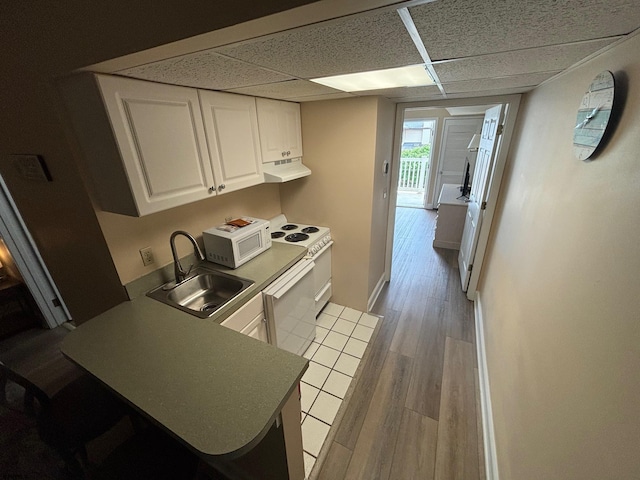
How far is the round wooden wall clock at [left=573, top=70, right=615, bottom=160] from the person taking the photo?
2.87 feet

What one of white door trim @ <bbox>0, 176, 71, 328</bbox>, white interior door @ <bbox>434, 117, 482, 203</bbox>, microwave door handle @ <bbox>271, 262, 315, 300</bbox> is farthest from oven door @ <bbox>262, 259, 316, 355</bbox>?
white interior door @ <bbox>434, 117, 482, 203</bbox>

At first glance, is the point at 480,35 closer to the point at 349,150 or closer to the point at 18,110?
the point at 349,150

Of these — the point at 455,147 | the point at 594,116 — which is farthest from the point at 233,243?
the point at 455,147

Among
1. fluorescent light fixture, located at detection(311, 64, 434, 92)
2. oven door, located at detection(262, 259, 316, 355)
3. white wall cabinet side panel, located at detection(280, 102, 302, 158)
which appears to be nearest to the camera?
fluorescent light fixture, located at detection(311, 64, 434, 92)

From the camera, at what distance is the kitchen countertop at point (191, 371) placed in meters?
0.84

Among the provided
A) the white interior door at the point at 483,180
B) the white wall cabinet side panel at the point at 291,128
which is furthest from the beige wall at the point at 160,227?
the white interior door at the point at 483,180

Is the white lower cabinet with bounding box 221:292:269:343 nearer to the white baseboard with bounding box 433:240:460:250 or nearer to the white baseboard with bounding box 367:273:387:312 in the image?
the white baseboard with bounding box 367:273:387:312

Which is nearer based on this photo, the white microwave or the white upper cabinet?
the white microwave

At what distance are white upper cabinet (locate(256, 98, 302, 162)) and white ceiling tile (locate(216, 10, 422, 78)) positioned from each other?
84 centimetres

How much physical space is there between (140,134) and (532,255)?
2.12 metres

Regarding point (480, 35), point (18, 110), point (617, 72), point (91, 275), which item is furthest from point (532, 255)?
point (18, 110)

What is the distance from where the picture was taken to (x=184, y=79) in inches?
46.3

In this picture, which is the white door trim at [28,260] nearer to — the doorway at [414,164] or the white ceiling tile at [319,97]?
the white ceiling tile at [319,97]

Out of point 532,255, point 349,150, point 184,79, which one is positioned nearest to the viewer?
point 184,79
